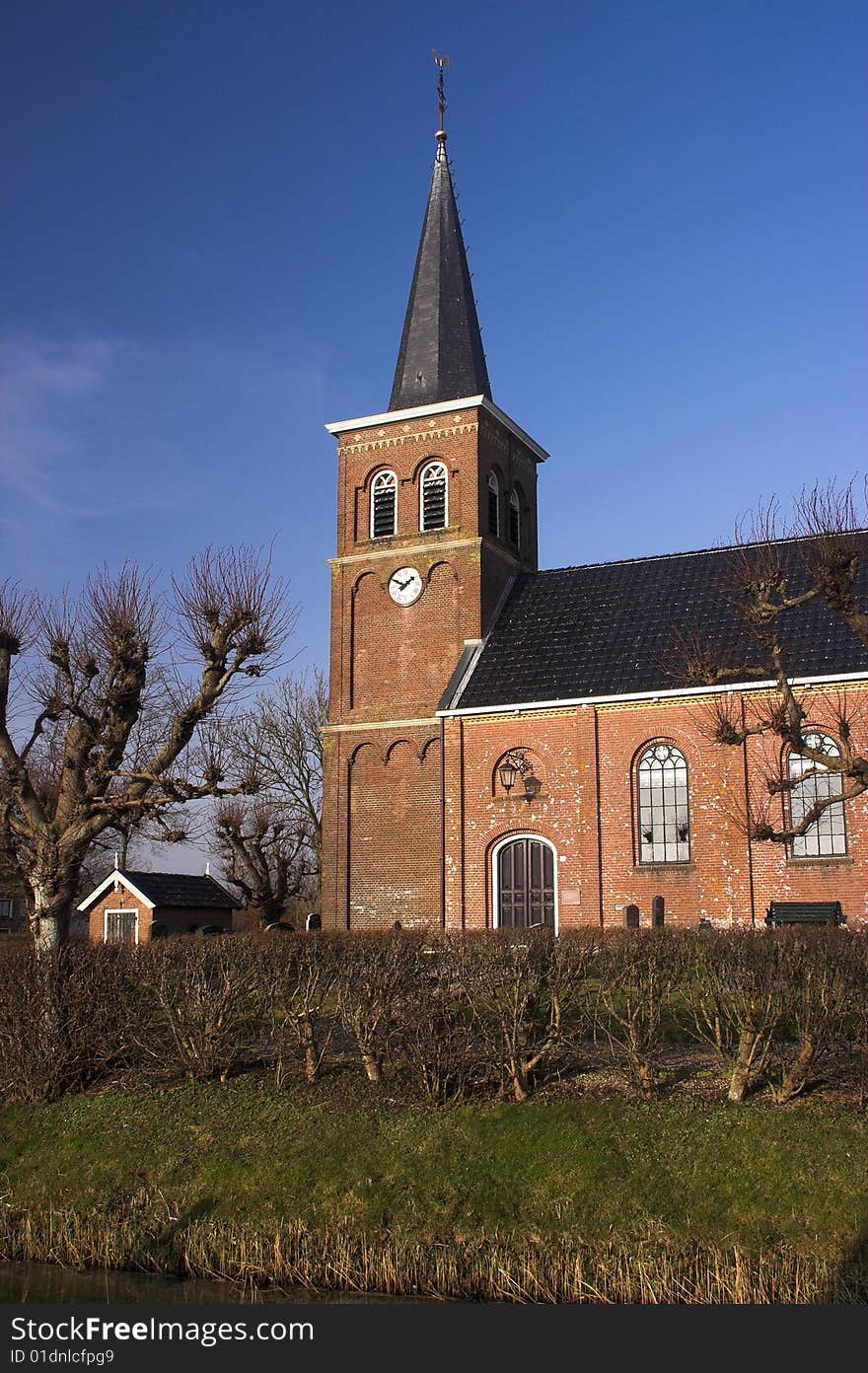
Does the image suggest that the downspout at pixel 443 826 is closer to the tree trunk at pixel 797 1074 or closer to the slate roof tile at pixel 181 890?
the slate roof tile at pixel 181 890

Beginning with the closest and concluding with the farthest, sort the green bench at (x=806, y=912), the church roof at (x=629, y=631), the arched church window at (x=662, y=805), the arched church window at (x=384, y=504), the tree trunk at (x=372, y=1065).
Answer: the tree trunk at (x=372, y=1065) → the green bench at (x=806, y=912) → the church roof at (x=629, y=631) → the arched church window at (x=662, y=805) → the arched church window at (x=384, y=504)

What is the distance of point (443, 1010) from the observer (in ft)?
43.7

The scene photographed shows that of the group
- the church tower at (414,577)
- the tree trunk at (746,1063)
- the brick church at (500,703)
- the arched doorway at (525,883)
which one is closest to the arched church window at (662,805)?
the brick church at (500,703)

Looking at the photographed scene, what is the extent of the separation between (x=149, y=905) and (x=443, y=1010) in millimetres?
19923

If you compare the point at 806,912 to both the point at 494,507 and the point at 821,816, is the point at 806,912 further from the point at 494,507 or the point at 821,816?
the point at 494,507

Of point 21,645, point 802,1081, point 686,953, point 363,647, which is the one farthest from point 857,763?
point 363,647

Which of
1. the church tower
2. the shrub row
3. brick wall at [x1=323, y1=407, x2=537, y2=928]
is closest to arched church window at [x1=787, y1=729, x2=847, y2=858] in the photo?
the church tower

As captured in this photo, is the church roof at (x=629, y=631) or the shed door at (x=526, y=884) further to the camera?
the shed door at (x=526, y=884)

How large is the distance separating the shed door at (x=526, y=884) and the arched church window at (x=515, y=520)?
1013 cm

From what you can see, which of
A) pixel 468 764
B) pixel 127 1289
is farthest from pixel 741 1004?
pixel 468 764

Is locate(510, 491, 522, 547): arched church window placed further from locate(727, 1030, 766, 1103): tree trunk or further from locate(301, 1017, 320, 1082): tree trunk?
locate(727, 1030, 766, 1103): tree trunk

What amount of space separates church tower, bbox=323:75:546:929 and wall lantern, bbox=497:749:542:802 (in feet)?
6.22

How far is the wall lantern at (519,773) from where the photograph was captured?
29.0 meters

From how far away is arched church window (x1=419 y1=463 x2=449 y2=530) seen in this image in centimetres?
3328
